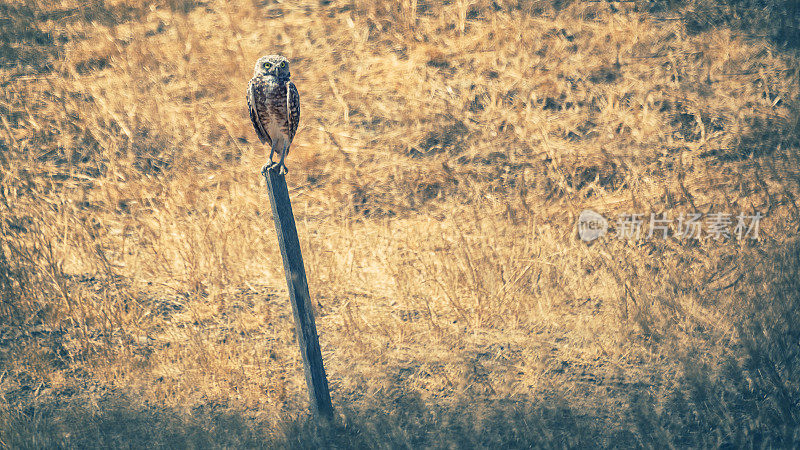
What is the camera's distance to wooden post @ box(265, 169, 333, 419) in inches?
113

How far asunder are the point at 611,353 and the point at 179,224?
137 inches

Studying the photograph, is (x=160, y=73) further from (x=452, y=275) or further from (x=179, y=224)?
(x=452, y=275)

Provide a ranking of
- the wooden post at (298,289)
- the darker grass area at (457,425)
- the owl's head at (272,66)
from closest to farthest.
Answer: the owl's head at (272,66), the wooden post at (298,289), the darker grass area at (457,425)

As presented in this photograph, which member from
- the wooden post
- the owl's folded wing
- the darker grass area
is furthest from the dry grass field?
the owl's folded wing

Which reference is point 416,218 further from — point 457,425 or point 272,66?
point 272,66

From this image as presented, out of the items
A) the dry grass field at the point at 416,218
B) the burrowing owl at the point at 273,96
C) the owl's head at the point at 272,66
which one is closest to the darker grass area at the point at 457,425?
the dry grass field at the point at 416,218

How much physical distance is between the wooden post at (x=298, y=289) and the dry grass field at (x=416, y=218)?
697 mm

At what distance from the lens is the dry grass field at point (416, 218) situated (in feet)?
12.6

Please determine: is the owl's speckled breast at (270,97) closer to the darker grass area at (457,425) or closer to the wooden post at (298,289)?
the wooden post at (298,289)

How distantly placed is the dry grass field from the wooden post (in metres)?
0.70

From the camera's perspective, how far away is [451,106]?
156 inches

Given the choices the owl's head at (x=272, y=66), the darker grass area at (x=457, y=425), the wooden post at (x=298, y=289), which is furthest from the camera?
the darker grass area at (x=457, y=425)

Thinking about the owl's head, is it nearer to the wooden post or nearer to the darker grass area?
the wooden post

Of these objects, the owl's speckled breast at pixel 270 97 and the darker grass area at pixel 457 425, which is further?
the darker grass area at pixel 457 425
